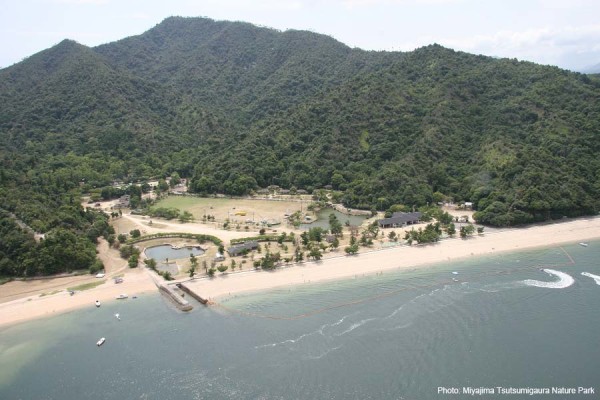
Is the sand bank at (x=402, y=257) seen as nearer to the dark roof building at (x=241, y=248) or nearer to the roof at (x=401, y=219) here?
the dark roof building at (x=241, y=248)

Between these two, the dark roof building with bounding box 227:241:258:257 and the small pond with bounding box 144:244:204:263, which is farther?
the small pond with bounding box 144:244:204:263

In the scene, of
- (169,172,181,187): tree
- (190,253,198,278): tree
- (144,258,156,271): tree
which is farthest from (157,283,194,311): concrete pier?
(169,172,181,187): tree

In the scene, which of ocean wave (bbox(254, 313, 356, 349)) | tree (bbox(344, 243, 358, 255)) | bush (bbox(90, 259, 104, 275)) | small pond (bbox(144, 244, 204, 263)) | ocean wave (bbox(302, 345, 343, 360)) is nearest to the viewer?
ocean wave (bbox(302, 345, 343, 360))

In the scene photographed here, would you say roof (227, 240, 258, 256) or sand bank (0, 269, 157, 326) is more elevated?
roof (227, 240, 258, 256)

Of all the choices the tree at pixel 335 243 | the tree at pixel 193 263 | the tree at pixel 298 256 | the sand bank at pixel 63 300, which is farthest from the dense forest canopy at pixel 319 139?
the tree at pixel 298 256

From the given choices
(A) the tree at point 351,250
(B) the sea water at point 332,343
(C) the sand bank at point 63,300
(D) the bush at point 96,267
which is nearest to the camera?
(B) the sea water at point 332,343

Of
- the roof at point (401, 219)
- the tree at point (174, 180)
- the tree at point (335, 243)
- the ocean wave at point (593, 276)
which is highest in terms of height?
the tree at point (174, 180)

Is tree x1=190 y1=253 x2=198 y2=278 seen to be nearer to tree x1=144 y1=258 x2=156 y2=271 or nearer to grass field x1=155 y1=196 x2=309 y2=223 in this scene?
tree x1=144 y1=258 x2=156 y2=271
